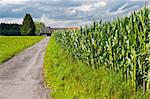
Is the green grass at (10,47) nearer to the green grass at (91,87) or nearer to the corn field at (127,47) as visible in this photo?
the corn field at (127,47)

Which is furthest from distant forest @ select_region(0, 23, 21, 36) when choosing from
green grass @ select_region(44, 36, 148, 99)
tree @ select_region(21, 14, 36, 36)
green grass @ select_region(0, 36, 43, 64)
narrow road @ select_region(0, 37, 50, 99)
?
green grass @ select_region(44, 36, 148, 99)

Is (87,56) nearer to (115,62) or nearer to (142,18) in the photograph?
(115,62)

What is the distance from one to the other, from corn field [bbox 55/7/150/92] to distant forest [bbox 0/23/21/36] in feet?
458

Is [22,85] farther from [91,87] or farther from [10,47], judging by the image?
[10,47]

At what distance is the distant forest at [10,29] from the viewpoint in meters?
155

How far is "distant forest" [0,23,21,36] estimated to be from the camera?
155275mm

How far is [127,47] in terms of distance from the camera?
1230 cm

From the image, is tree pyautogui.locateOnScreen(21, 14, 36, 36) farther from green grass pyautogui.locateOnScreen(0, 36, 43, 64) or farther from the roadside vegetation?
the roadside vegetation

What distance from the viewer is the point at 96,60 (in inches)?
695

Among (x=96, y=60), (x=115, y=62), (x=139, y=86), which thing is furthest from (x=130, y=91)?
(x=96, y=60)

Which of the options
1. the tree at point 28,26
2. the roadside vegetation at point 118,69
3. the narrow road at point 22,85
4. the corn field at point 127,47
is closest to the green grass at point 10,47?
the narrow road at point 22,85

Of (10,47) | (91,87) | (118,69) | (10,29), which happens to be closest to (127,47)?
(118,69)

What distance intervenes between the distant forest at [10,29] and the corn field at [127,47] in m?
140

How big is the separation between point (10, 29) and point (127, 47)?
14857cm
